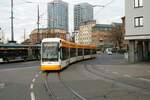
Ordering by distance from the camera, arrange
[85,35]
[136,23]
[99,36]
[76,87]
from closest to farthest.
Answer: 1. [76,87]
2. [136,23]
3. [99,36]
4. [85,35]

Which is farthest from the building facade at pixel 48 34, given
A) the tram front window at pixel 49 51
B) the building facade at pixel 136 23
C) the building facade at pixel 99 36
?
the building facade at pixel 99 36

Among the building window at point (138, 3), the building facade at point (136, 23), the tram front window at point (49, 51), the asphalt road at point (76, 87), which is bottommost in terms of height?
the asphalt road at point (76, 87)

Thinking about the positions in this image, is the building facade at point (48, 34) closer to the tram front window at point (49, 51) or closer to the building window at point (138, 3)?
the building window at point (138, 3)

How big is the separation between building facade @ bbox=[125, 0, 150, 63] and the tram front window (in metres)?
18.7

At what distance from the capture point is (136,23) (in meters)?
46.5

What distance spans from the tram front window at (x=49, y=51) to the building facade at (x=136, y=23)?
18.7 metres

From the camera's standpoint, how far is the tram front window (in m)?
29.5

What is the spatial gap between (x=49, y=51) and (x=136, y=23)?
20477 millimetres

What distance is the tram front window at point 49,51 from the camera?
29.5 m

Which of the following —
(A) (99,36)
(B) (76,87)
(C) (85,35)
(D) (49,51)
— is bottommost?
(B) (76,87)

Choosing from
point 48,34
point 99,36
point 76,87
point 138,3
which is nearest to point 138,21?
point 138,3

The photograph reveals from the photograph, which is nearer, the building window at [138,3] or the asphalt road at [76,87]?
the asphalt road at [76,87]

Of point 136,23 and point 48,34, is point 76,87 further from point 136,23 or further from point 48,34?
point 48,34

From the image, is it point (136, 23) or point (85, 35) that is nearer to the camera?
point (136, 23)
